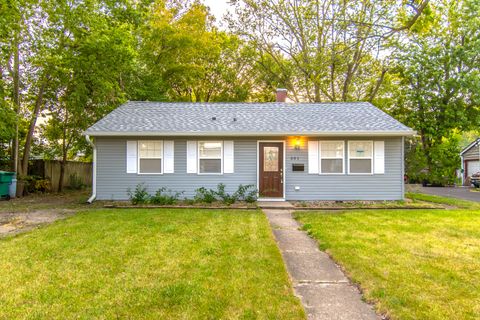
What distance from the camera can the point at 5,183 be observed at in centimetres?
1085

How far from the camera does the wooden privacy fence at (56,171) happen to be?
13.5m

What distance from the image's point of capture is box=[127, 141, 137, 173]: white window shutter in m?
10.3

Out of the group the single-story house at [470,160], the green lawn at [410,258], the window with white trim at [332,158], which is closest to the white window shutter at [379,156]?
the window with white trim at [332,158]

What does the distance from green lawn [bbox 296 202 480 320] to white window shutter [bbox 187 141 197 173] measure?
4.33 meters

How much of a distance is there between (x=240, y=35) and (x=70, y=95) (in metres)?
13.1

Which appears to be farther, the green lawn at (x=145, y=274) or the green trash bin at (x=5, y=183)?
the green trash bin at (x=5, y=183)

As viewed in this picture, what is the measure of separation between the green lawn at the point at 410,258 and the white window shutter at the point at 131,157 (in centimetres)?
593

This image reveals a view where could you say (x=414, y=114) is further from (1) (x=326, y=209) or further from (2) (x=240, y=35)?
(1) (x=326, y=209)

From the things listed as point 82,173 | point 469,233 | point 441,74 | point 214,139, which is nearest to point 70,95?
point 82,173

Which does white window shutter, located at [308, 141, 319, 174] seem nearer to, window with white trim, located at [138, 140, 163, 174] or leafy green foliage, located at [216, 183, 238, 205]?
leafy green foliage, located at [216, 183, 238, 205]

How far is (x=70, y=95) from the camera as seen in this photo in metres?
12.3

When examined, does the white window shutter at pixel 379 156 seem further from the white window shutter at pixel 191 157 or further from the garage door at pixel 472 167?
the garage door at pixel 472 167

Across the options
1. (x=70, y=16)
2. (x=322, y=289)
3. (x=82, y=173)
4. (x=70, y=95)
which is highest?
(x=70, y=16)

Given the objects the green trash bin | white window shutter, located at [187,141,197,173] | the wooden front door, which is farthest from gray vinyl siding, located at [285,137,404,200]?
the green trash bin
